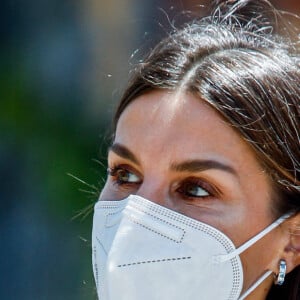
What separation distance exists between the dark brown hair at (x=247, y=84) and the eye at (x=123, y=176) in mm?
168

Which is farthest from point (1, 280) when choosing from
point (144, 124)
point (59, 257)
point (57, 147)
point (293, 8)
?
point (144, 124)

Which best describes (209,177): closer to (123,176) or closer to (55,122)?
(123,176)

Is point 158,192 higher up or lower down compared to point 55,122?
higher up

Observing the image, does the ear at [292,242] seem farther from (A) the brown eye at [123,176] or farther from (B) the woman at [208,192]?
(A) the brown eye at [123,176]

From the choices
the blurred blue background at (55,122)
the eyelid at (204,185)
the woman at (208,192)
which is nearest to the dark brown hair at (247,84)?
the woman at (208,192)

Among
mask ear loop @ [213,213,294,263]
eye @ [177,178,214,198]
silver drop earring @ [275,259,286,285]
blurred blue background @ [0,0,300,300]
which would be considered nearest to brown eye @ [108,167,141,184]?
eye @ [177,178,214,198]

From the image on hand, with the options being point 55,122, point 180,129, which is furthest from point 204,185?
point 55,122

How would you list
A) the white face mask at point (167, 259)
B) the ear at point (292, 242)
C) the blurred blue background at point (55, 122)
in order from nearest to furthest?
the white face mask at point (167, 259) → the ear at point (292, 242) → the blurred blue background at point (55, 122)

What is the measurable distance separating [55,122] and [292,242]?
2287 millimetres

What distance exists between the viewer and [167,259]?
6.28 ft

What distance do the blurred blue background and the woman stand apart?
5.78ft

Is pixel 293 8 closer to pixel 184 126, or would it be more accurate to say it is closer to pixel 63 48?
pixel 63 48

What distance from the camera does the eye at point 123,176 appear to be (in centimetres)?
204

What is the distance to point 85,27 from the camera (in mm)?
4184
